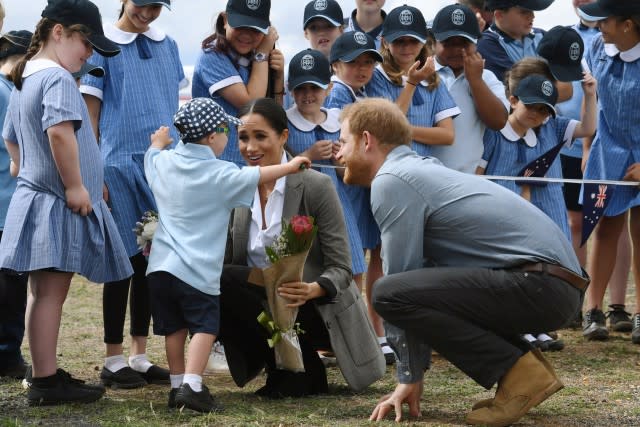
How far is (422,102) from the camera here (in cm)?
663

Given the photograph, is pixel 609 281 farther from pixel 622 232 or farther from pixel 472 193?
pixel 472 193

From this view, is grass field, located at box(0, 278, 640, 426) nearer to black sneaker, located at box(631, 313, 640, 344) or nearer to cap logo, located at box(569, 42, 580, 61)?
black sneaker, located at box(631, 313, 640, 344)

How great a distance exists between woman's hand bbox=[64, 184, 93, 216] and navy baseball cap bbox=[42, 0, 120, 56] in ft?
2.24

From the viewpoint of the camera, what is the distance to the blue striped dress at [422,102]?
6.62 meters

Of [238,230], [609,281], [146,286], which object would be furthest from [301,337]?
[609,281]

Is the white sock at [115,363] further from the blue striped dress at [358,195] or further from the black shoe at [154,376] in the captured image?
the blue striped dress at [358,195]

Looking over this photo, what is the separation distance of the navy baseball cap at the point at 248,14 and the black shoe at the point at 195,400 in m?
2.13

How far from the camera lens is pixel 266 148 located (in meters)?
5.54

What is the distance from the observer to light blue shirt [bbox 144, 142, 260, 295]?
4.97m

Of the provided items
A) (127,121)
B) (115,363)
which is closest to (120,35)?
(127,121)

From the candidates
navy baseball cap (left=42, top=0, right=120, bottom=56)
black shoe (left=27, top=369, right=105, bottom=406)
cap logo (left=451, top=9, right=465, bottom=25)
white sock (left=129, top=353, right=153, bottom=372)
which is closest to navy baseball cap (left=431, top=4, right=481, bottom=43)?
cap logo (left=451, top=9, right=465, bottom=25)

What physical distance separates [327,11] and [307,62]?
1.09 m

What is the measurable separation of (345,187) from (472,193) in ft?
5.94

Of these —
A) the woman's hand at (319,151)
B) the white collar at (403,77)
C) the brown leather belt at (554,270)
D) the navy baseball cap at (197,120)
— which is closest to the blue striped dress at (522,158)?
the white collar at (403,77)
